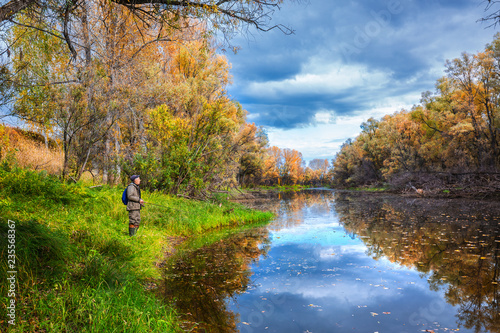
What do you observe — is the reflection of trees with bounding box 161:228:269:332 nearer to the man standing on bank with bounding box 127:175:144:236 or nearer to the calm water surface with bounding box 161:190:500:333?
the calm water surface with bounding box 161:190:500:333

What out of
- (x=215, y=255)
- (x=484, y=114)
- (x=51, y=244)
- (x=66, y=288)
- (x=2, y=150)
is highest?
(x=484, y=114)

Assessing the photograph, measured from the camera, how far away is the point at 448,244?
9.50 meters

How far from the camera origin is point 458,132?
3212cm

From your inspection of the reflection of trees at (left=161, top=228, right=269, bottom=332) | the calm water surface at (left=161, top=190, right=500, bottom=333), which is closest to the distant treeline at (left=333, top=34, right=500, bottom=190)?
the calm water surface at (left=161, top=190, right=500, bottom=333)

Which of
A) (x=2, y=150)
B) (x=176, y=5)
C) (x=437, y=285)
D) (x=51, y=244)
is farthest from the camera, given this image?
(x=2, y=150)

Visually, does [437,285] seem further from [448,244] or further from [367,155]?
[367,155]

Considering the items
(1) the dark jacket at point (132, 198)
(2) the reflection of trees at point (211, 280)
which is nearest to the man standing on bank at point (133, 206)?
(1) the dark jacket at point (132, 198)

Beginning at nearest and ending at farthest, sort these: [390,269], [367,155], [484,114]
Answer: [390,269] → [484,114] → [367,155]

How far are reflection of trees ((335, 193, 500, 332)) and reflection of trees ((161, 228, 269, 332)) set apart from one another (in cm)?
392

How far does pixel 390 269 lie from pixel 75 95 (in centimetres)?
1211

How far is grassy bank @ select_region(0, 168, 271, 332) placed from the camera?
3.53 m

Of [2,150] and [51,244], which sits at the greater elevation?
[2,150]

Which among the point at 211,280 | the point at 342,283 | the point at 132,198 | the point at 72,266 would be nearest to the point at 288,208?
the point at 132,198

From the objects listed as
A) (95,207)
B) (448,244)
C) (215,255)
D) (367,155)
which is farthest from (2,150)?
→ (367,155)
